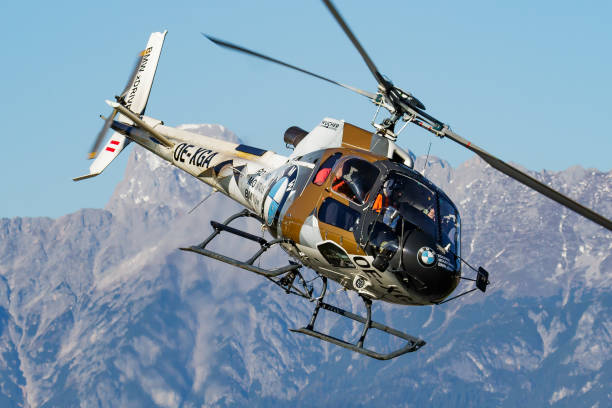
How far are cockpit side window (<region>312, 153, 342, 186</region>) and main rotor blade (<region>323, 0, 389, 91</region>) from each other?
281cm

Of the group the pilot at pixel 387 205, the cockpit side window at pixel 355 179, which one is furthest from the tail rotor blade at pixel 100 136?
the pilot at pixel 387 205

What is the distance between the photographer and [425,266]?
29875 millimetres

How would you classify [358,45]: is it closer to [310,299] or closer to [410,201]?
[410,201]

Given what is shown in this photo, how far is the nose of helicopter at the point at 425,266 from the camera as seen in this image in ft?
98.0

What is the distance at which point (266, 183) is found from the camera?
37031 mm

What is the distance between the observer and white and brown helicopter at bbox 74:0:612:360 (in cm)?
3019

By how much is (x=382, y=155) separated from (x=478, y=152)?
4.81m

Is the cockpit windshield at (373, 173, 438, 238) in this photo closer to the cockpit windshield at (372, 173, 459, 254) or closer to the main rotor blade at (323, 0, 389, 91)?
the cockpit windshield at (372, 173, 459, 254)

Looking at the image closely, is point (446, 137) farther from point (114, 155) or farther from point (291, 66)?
point (114, 155)

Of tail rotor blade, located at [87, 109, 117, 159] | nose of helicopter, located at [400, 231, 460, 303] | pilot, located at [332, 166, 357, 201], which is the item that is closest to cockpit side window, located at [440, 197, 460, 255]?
nose of helicopter, located at [400, 231, 460, 303]

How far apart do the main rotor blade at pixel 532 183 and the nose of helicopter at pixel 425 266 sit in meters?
3.03

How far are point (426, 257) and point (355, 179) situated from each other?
3661 millimetres

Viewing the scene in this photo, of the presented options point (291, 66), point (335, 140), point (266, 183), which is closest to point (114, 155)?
point (266, 183)

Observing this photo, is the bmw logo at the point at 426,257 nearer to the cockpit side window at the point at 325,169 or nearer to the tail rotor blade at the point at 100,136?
the cockpit side window at the point at 325,169
